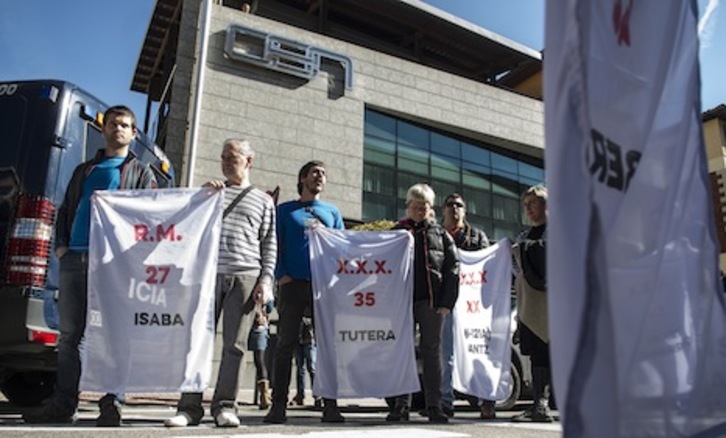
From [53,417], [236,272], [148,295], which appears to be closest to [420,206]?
[236,272]

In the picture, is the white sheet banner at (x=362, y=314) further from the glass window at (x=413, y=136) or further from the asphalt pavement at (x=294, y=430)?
the glass window at (x=413, y=136)

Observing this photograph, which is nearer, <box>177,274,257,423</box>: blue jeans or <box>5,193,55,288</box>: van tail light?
<box>177,274,257,423</box>: blue jeans

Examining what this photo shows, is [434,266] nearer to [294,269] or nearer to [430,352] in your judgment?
[430,352]

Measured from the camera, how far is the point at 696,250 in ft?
5.02

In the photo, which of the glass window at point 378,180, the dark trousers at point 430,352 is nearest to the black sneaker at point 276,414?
the dark trousers at point 430,352

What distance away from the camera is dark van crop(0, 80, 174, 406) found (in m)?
4.42

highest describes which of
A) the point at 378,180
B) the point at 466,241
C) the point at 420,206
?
the point at 378,180

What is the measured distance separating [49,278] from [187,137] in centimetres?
1215

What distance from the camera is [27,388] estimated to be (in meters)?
6.64

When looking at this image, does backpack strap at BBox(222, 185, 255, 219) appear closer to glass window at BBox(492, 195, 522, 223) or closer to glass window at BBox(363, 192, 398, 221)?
glass window at BBox(363, 192, 398, 221)

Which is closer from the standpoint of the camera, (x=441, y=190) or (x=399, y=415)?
(x=399, y=415)

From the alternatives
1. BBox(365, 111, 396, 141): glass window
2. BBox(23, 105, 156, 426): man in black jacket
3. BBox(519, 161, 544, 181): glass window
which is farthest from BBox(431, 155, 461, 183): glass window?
BBox(23, 105, 156, 426): man in black jacket

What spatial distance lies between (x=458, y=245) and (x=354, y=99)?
1332 cm

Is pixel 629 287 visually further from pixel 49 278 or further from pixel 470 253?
pixel 470 253
